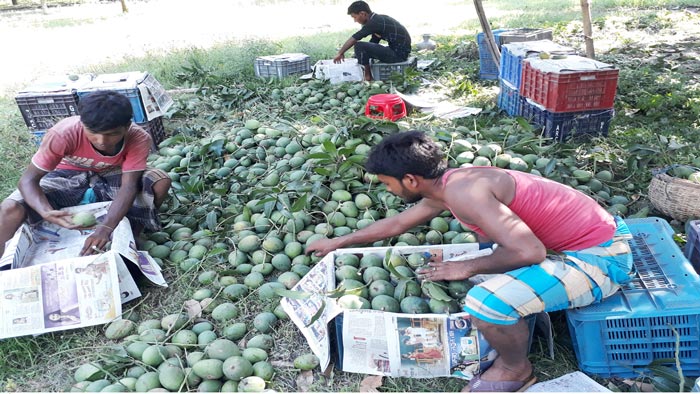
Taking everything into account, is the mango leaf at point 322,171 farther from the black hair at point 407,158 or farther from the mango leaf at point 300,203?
the black hair at point 407,158

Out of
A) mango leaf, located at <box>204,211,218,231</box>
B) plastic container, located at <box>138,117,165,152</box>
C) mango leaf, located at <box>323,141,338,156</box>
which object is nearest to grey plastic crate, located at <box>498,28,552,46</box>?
mango leaf, located at <box>323,141,338,156</box>

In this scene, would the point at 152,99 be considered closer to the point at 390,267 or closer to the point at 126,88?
the point at 126,88

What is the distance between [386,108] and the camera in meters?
4.17

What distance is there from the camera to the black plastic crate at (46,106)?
13.4ft

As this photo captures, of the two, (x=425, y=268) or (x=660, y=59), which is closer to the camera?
(x=425, y=268)

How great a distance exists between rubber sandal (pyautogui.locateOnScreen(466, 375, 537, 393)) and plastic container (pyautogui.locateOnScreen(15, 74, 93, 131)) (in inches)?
148

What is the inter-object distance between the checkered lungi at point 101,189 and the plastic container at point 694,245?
261 cm

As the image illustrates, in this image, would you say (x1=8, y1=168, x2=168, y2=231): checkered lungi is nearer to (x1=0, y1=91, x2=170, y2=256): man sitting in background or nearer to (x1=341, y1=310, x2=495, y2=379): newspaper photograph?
(x1=0, y1=91, x2=170, y2=256): man sitting in background

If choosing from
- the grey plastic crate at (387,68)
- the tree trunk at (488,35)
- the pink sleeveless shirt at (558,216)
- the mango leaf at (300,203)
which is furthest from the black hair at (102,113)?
the tree trunk at (488,35)

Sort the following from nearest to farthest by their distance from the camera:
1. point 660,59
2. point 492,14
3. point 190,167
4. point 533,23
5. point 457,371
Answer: point 457,371, point 190,167, point 660,59, point 533,23, point 492,14

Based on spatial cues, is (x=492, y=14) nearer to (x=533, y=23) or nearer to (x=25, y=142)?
(x=533, y=23)

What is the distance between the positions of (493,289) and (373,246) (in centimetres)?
84

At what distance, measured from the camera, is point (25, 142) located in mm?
4820

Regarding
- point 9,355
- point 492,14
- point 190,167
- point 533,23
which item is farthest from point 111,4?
point 9,355
